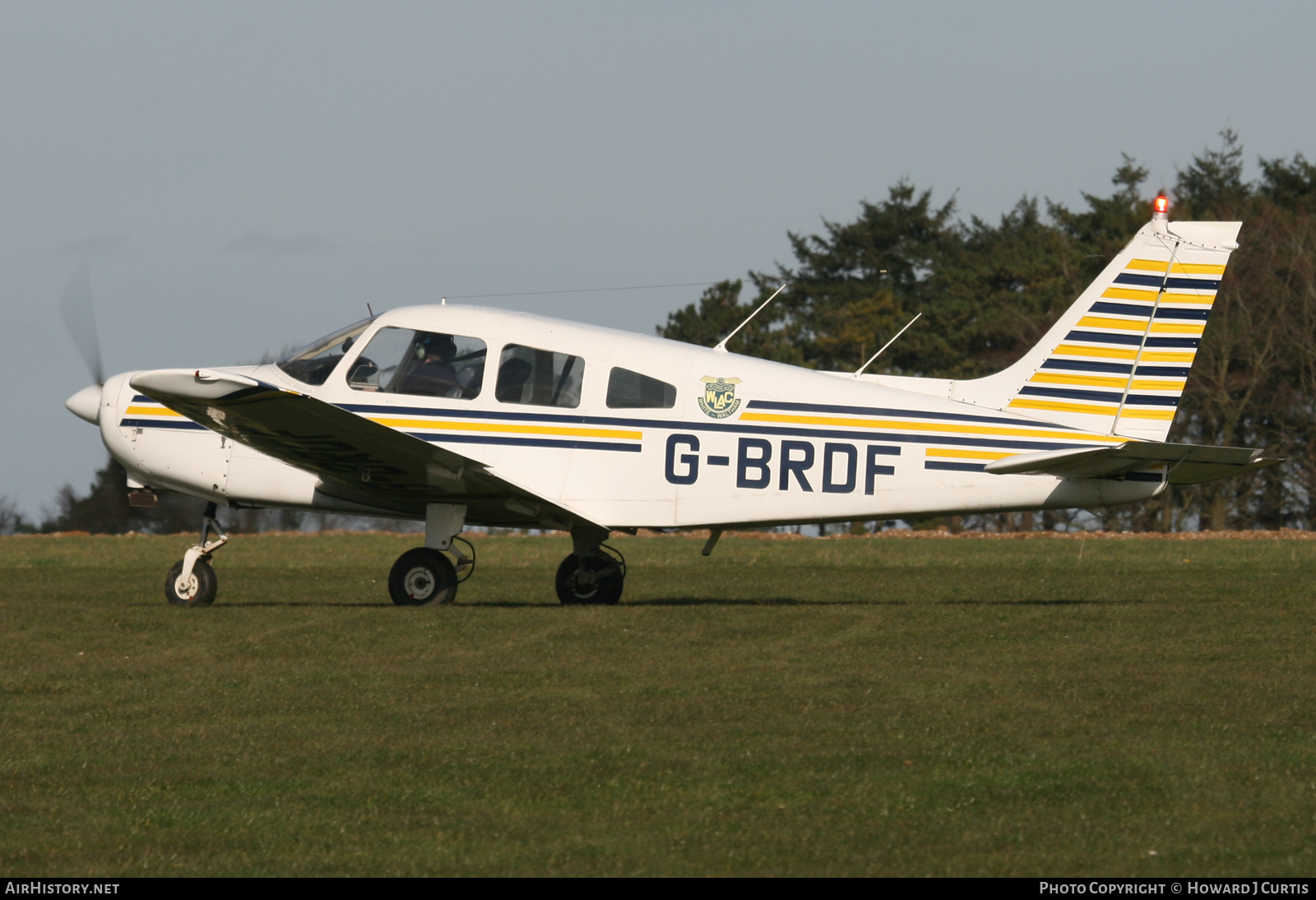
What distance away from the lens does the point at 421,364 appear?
42.7ft

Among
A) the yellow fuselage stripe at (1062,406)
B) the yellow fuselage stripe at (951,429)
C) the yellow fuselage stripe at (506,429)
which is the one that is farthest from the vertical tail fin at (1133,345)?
the yellow fuselage stripe at (506,429)

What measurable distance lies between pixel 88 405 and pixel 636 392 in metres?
5.05

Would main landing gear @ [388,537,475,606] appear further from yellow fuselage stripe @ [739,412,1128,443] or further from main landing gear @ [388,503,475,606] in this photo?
yellow fuselage stripe @ [739,412,1128,443]

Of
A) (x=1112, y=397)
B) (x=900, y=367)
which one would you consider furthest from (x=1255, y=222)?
(x=1112, y=397)

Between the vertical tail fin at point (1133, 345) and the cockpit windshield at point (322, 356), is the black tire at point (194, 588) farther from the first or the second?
the vertical tail fin at point (1133, 345)

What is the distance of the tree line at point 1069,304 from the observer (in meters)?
43.0

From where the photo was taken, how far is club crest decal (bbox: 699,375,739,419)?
1263cm

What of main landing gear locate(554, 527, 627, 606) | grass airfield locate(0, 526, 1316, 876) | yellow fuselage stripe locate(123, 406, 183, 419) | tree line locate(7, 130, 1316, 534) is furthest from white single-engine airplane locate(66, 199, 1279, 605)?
tree line locate(7, 130, 1316, 534)

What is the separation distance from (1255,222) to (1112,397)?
36765 mm

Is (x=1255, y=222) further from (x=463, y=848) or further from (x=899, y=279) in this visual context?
(x=463, y=848)

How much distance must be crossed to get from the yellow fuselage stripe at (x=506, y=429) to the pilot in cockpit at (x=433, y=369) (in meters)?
0.26

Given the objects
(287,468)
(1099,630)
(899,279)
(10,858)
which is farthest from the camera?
(899,279)

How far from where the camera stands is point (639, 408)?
41.8 feet

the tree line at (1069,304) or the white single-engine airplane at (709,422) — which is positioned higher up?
the tree line at (1069,304)
